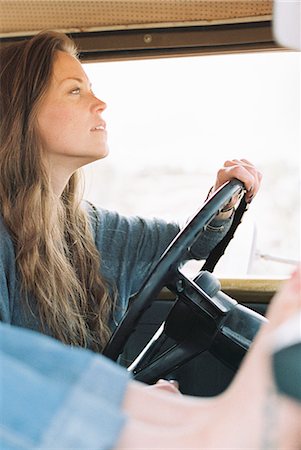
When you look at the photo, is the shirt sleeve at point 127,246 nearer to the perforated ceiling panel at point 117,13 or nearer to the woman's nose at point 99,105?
the woman's nose at point 99,105

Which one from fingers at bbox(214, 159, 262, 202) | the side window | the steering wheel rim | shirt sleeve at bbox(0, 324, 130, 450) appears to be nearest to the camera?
shirt sleeve at bbox(0, 324, 130, 450)

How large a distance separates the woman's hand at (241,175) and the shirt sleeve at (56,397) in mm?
909

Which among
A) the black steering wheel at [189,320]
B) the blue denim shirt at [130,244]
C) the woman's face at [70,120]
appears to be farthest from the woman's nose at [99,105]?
the black steering wheel at [189,320]

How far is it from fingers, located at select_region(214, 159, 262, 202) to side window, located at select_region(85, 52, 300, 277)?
2.92 metres

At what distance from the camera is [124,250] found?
1.91m

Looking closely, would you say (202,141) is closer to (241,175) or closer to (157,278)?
(241,175)

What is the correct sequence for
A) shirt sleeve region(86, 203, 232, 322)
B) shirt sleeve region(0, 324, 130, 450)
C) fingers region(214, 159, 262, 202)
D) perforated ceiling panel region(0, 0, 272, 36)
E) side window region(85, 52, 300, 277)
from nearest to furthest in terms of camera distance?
shirt sleeve region(0, 324, 130, 450) < fingers region(214, 159, 262, 202) < perforated ceiling panel region(0, 0, 272, 36) < shirt sleeve region(86, 203, 232, 322) < side window region(85, 52, 300, 277)

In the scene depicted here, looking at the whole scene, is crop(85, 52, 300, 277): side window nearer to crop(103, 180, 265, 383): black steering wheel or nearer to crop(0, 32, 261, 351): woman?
crop(0, 32, 261, 351): woman

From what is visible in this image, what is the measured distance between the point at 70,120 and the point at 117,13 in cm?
25

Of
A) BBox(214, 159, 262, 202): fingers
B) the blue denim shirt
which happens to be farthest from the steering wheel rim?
the blue denim shirt

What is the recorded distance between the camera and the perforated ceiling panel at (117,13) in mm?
→ 1754

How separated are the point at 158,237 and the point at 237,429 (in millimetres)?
1234

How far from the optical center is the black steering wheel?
1381mm

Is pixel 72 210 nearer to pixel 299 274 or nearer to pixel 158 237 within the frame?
pixel 158 237
